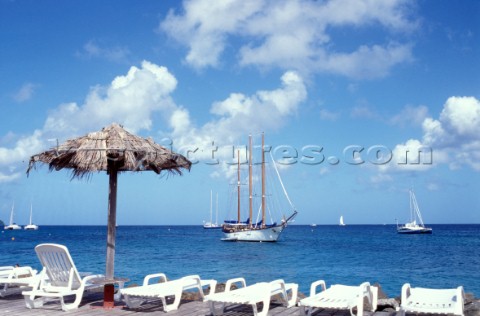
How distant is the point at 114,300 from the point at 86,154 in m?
2.45

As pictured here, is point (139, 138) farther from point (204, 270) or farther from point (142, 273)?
point (204, 270)

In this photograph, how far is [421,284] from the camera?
25156mm

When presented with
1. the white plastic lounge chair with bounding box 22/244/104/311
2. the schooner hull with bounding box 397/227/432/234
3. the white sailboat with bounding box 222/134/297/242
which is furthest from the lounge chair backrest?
the schooner hull with bounding box 397/227/432/234

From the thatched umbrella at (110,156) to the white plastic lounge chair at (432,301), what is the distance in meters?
4.03

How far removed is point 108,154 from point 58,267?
1.82m

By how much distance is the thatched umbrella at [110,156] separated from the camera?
770cm

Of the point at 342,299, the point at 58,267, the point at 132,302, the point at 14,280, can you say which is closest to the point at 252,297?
the point at 342,299

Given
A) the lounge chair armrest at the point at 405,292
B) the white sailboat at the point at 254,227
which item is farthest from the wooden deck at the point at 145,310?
the white sailboat at the point at 254,227

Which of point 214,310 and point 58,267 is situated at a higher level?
point 58,267

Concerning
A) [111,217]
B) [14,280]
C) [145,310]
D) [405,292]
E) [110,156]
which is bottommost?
[145,310]

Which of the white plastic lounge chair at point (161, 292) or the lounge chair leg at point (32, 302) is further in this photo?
the lounge chair leg at point (32, 302)

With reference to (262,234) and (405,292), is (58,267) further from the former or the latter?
(262,234)

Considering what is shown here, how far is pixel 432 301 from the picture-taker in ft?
22.4

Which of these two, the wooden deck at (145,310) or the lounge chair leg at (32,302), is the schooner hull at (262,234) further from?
the lounge chair leg at (32,302)
